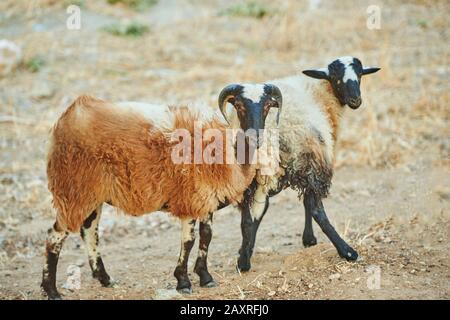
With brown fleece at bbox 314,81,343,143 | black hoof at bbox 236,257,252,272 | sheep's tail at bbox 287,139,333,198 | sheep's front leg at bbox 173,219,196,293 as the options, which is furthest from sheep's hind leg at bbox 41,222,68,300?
brown fleece at bbox 314,81,343,143

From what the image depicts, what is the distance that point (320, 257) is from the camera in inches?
259

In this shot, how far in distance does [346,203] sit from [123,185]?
145 inches

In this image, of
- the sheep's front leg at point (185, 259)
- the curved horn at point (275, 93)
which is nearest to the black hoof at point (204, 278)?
the sheep's front leg at point (185, 259)

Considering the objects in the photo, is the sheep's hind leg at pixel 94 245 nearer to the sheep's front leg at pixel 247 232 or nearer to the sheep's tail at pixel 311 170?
the sheep's front leg at pixel 247 232

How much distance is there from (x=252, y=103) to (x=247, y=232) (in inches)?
55.2

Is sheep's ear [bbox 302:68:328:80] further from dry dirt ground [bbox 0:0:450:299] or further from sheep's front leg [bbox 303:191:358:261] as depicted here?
dry dirt ground [bbox 0:0:450:299]

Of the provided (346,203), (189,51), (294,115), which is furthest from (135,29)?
(294,115)

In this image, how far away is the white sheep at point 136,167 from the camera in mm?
6039

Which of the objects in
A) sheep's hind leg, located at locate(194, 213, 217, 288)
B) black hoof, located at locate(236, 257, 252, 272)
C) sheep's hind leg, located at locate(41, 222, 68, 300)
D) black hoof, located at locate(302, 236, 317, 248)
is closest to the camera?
sheep's hind leg, located at locate(41, 222, 68, 300)

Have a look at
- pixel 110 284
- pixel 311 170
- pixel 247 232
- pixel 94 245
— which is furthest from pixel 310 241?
pixel 94 245

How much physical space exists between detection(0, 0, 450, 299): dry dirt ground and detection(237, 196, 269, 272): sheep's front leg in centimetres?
14

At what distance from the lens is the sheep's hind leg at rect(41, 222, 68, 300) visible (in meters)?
6.24

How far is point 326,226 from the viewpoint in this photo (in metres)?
6.53

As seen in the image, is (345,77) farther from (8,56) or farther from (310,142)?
(8,56)
